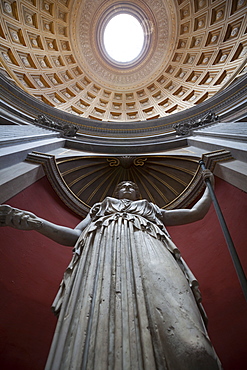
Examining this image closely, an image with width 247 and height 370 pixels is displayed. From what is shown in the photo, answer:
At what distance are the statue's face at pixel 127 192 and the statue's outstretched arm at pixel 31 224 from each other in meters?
1.16

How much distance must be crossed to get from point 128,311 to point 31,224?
1374 mm

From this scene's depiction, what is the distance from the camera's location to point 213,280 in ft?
13.0

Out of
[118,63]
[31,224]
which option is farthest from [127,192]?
[118,63]

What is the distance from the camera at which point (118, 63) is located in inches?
560

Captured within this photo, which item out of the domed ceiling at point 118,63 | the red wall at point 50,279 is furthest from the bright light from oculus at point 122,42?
the red wall at point 50,279

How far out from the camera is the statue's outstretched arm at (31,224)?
85.1 inches

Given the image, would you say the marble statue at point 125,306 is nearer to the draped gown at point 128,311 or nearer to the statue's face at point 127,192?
the draped gown at point 128,311

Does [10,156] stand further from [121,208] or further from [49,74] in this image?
[49,74]

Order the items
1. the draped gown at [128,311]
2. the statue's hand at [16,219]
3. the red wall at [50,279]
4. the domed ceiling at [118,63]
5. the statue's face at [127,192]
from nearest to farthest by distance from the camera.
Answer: the draped gown at [128,311] < the statue's hand at [16,219] < the red wall at [50,279] < the statue's face at [127,192] < the domed ceiling at [118,63]

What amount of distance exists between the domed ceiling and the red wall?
6595mm

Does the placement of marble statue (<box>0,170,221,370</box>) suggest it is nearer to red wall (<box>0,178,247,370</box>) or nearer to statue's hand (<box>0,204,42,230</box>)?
statue's hand (<box>0,204,42,230</box>)

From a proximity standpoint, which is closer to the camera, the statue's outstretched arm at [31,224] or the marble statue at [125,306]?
the marble statue at [125,306]

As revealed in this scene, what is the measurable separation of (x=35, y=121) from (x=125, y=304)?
7.21m

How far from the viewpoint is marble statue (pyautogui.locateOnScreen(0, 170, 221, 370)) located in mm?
1205
